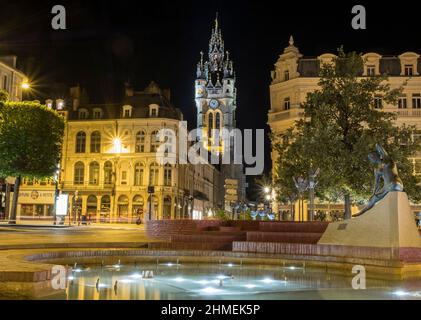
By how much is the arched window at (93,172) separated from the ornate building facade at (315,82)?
2877cm

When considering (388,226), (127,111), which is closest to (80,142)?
(127,111)

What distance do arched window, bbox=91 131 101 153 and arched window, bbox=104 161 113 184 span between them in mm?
2317

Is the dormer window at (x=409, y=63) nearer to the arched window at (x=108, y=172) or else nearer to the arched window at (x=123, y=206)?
the arched window at (x=123, y=206)

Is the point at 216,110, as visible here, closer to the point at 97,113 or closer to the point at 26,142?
the point at 97,113

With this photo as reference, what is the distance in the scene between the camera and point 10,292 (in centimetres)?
852

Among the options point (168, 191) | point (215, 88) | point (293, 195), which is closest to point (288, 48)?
point (293, 195)

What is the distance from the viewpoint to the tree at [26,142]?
Result: 41625 millimetres

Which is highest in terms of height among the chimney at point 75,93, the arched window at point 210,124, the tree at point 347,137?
the arched window at point 210,124

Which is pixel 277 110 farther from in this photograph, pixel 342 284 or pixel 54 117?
pixel 342 284

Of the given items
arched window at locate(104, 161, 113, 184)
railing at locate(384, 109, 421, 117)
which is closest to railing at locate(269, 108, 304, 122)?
railing at locate(384, 109, 421, 117)

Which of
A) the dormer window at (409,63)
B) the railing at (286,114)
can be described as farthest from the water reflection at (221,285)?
the dormer window at (409,63)

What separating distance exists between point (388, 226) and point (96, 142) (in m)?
57.0

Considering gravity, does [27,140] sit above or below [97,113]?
below

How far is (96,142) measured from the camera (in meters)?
67.8
